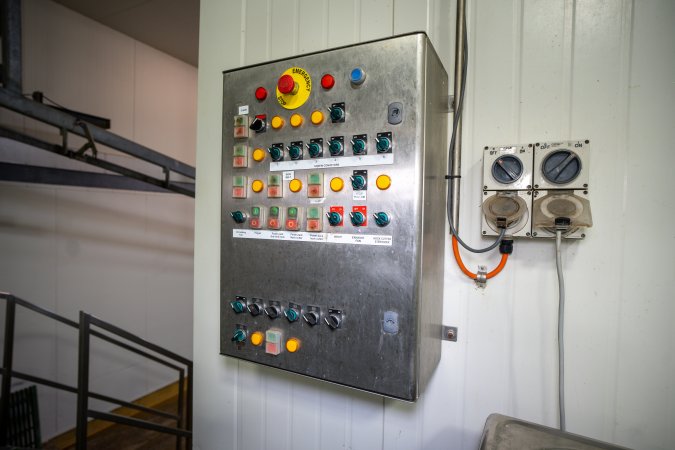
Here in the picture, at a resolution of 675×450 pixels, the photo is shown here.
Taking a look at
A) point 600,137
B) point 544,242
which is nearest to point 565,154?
point 600,137

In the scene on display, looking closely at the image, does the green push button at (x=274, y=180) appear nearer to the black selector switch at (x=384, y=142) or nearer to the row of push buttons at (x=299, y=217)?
the row of push buttons at (x=299, y=217)

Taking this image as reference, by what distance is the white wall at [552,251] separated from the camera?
846 mm

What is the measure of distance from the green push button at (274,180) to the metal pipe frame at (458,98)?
0.52m

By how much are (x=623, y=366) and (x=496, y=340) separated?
30 centimetres

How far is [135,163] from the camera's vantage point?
308 cm

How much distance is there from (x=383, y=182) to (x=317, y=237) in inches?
9.5

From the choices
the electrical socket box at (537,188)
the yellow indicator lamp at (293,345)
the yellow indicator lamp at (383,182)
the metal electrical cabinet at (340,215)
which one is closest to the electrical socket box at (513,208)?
the electrical socket box at (537,188)

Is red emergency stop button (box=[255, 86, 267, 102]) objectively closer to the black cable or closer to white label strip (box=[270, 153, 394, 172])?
white label strip (box=[270, 153, 394, 172])

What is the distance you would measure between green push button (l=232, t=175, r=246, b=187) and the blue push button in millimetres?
451

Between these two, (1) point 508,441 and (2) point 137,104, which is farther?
(2) point 137,104

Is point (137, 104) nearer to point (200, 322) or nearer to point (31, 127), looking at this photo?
point (31, 127)

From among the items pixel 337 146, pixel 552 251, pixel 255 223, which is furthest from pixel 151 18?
pixel 552 251

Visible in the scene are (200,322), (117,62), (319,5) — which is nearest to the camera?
(319,5)

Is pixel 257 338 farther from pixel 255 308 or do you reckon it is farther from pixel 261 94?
pixel 261 94
